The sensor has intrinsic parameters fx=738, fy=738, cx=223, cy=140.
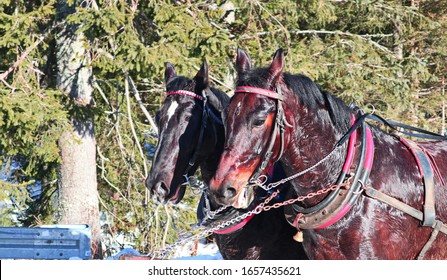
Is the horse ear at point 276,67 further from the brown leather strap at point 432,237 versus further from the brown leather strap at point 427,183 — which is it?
the brown leather strap at point 432,237

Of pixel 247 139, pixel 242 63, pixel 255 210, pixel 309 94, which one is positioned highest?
pixel 242 63

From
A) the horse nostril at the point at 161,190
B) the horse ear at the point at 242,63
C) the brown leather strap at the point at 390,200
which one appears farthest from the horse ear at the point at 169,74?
the brown leather strap at the point at 390,200

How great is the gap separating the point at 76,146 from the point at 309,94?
6.78 meters

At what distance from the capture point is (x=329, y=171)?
4363 mm

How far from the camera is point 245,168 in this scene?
4051 mm

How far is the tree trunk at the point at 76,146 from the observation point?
33.9ft

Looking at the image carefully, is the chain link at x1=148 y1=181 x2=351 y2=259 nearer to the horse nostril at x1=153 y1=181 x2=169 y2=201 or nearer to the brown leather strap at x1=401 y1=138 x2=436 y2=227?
the horse nostril at x1=153 y1=181 x2=169 y2=201

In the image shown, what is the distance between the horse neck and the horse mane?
0.05 metres

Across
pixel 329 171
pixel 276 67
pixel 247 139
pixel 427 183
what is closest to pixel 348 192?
pixel 329 171

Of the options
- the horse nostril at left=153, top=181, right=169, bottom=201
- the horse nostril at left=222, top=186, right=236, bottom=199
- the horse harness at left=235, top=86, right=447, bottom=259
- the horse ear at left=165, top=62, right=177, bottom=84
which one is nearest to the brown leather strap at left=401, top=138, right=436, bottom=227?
the horse harness at left=235, top=86, right=447, bottom=259

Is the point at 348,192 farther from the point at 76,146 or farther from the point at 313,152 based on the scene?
the point at 76,146

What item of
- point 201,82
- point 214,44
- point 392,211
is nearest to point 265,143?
point 392,211

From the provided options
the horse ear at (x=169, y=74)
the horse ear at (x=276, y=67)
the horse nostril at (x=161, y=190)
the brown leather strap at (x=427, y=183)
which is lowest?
the horse nostril at (x=161, y=190)

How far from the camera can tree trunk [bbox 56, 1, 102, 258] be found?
407 inches
